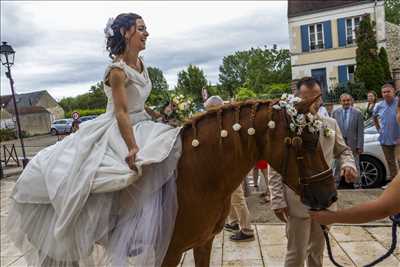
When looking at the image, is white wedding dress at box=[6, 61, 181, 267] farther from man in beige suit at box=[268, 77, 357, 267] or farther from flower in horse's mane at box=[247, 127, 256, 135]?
man in beige suit at box=[268, 77, 357, 267]

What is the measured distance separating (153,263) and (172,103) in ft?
3.31

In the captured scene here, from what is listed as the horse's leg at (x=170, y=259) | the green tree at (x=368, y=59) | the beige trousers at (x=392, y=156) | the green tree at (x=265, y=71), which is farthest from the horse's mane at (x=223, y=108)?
the green tree at (x=265, y=71)

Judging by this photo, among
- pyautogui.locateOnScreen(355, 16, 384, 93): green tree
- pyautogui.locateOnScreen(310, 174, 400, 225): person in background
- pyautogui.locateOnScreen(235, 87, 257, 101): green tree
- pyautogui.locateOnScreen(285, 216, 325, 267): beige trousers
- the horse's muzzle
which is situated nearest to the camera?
pyautogui.locateOnScreen(310, 174, 400, 225): person in background

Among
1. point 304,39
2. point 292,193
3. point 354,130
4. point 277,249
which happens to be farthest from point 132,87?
point 304,39

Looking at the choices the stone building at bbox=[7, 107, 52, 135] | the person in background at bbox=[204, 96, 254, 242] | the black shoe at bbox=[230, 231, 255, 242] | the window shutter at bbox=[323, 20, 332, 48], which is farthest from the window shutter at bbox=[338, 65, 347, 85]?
the stone building at bbox=[7, 107, 52, 135]

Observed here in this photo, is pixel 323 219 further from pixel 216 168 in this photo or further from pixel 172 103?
pixel 172 103

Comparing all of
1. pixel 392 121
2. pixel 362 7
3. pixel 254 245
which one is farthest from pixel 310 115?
pixel 362 7

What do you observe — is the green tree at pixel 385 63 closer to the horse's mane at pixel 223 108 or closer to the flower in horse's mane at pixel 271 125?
the horse's mane at pixel 223 108

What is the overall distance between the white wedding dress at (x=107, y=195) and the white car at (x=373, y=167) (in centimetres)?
556

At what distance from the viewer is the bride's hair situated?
2.21m

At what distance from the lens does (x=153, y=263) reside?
6.66 feet

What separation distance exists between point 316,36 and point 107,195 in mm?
23851

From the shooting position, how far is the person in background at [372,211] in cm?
151

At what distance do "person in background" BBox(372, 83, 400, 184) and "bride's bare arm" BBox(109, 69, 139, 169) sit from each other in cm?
544
